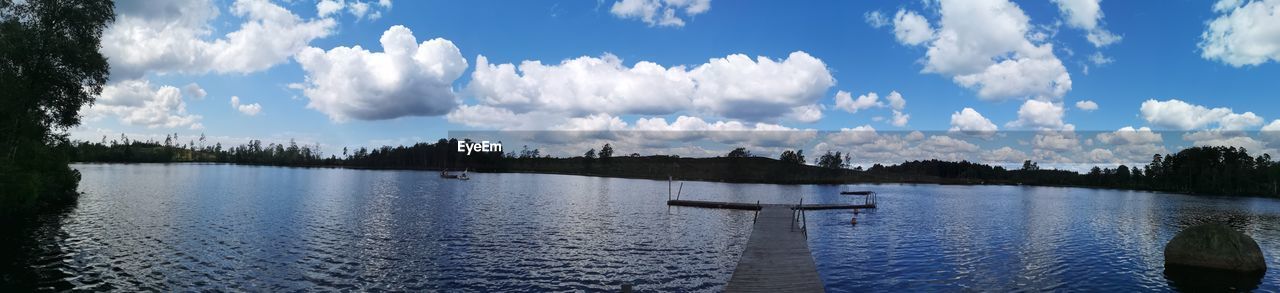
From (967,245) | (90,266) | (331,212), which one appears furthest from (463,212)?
(967,245)

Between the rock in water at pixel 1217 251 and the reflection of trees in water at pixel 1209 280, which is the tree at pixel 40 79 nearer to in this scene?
the reflection of trees in water at pixel 1209 280

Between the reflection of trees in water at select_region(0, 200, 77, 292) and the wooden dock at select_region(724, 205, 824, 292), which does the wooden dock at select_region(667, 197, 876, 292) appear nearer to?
the wooden dock at select_region(724, 205, 824, 292)

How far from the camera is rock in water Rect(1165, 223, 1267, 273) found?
30.1 m

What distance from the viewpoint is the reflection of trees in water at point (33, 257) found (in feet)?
73.8

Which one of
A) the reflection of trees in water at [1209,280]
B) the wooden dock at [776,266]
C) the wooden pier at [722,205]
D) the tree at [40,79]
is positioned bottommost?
the reflection of trees in water at [1209,280]

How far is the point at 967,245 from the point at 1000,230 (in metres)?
14.4

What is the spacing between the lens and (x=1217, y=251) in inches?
1190

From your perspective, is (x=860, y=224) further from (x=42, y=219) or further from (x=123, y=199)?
(x=123, y=199)

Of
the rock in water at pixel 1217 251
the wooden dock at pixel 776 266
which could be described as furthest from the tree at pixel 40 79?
the rock in water at pixel 1217 251

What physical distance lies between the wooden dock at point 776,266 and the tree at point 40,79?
41.1 metres

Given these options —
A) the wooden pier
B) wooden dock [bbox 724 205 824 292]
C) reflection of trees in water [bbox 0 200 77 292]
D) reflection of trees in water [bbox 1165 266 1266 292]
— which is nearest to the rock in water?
reflection of trees in water [bbox 1165 266 1266 292]

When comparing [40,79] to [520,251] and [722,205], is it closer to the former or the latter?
[520,251]

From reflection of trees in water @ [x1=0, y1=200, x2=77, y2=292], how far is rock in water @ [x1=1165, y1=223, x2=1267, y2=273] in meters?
49.5

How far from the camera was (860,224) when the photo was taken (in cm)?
5678
